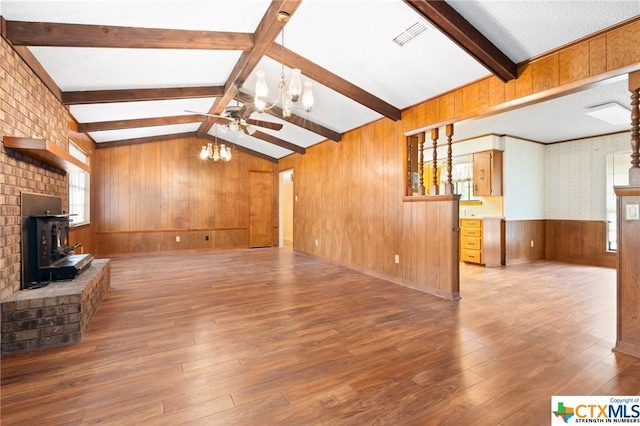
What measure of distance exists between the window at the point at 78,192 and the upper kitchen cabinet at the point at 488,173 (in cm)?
710

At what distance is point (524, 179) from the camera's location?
6.30 m

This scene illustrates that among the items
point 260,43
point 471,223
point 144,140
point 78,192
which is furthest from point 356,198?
point 144,140

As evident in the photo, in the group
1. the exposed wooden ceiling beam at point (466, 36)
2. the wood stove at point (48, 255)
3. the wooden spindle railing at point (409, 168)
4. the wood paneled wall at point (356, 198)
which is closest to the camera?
the exposed wooden ceiling beam at point (466, 36)

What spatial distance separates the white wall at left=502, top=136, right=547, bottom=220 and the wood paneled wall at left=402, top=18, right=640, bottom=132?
315 cm

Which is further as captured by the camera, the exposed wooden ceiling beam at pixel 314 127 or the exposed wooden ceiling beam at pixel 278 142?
the exposed wooden ceiling beam at pixel 278 142

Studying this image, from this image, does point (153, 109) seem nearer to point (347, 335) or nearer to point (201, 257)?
point (201, 257)

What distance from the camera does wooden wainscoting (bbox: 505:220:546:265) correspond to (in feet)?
19.9

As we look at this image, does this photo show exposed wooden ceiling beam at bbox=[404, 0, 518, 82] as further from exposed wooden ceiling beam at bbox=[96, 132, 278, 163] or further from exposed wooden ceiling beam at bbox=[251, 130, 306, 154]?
A: exposed wooden ceiling beam at bbox=[96, 132, 278, 163]

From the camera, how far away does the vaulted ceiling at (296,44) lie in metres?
2.47

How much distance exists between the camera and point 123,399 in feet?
5.78

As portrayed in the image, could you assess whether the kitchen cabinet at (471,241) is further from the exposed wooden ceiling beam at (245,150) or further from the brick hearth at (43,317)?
the brick hearth at (43,317)

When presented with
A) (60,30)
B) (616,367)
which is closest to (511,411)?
(616,367)

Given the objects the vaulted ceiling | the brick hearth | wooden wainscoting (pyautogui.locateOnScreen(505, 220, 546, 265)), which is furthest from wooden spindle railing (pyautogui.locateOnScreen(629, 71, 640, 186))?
the brick hearth

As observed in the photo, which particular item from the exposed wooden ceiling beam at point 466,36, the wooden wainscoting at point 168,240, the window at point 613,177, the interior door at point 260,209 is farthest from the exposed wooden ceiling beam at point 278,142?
the window at point 613,177
